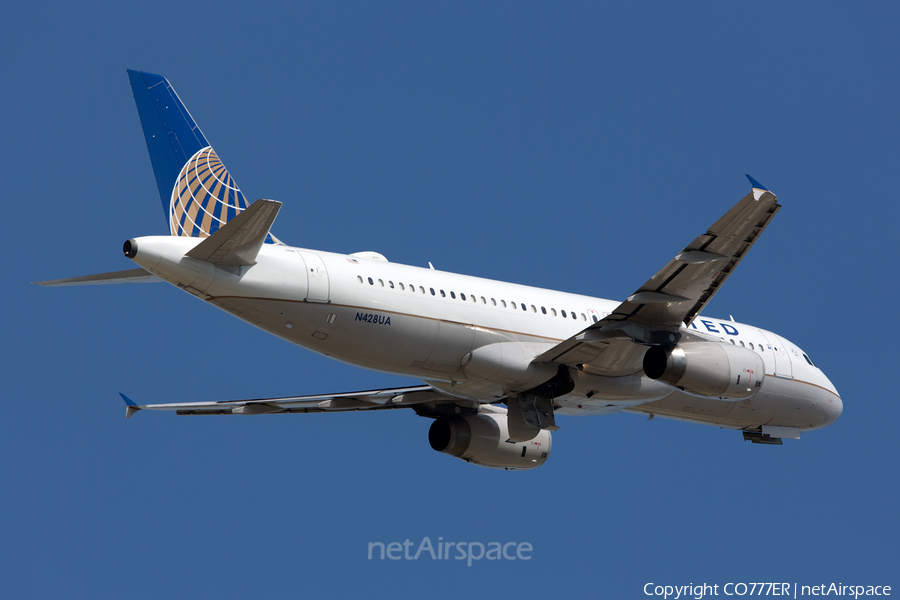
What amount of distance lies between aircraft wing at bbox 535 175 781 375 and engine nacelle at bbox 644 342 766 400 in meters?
0.36

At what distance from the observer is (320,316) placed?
1944cm

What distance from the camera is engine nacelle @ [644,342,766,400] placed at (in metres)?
20.6

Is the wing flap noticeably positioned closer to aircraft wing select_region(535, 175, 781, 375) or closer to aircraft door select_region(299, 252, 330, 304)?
aircraft wing select_region(535, 175, 781, 375)

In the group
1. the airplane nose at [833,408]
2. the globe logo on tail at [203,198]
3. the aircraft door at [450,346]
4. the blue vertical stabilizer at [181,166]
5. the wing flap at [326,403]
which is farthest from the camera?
the airplane nose at [833,408]

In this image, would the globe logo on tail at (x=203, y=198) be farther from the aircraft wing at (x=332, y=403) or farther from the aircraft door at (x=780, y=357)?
the aircraft door at (x=780, y=357)

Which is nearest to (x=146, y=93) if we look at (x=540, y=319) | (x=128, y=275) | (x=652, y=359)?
(x=128, y=275)

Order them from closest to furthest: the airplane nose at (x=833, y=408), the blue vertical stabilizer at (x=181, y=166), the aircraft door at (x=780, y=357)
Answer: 1. the blue vertical stabilizer at (x=181, y=166)
2. the aircraft door at (x=780, y=357)
3. the airplane nose at (x=833, y=408)

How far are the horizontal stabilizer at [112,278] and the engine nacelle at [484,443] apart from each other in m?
9.08

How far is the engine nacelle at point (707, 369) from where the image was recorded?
20641 mm

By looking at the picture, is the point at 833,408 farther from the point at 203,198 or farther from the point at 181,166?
the point at 181,166

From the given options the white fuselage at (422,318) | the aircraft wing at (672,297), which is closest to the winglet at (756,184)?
the aircraft wing at (672,297)

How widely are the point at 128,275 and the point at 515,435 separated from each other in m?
9.34

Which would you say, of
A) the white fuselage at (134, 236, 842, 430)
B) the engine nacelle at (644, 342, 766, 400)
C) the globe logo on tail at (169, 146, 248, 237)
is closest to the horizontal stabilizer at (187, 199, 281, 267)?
the white fuselage at (134, 236, 842, 430)

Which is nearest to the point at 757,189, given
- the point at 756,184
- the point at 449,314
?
the point at 756,184
